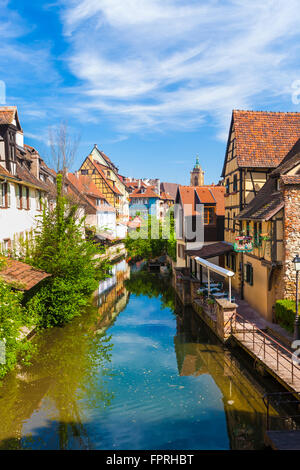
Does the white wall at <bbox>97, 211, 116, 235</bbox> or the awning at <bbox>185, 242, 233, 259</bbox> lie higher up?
the white wall at <bbox>97, 211, 116, 235</bbox>

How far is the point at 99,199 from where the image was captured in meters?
48.8

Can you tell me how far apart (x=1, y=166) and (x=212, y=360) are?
1373 centimetres

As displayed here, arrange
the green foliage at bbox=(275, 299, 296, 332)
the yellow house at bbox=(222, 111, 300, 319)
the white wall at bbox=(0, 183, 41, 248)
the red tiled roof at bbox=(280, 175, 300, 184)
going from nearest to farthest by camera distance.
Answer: the green foliage at bbox=(275, 299, 296, 332), the red tiled roof at bbox=(280, 175, 300, 184), the yellow house at bbox=(222, 111, 300, 319), the white wall at bbox=(0, 183, 41, 248)

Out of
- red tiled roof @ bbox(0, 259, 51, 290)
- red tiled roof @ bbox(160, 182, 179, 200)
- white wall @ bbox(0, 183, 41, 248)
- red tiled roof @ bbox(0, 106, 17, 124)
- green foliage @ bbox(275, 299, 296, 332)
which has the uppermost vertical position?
red tiled roof @ bbox(160, 182, 179, 200)

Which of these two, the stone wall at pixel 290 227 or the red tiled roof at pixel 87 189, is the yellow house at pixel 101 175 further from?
the stone wall at pixel 290 227

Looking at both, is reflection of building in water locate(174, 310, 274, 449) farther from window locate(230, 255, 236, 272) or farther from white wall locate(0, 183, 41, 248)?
white wall locate(0, 183, 41, 248)

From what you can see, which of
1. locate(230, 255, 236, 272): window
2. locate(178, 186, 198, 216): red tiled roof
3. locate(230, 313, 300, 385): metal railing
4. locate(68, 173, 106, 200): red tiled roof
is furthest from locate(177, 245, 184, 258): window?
locate(230, 313, 300, 385): metal railing

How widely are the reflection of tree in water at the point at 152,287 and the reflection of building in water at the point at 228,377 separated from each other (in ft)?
21.3

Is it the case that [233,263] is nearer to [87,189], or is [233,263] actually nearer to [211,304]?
[211,304]

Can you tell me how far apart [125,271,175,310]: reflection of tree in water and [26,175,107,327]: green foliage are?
7.26 m

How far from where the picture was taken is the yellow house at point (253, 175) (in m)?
17.6

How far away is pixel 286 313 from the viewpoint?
1422 centimetres

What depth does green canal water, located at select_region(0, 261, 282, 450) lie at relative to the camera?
895 centimetres

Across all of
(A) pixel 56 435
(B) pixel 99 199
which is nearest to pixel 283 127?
(A) pixel 56 435
